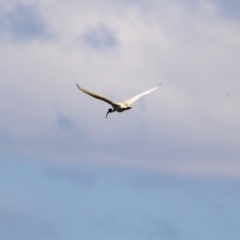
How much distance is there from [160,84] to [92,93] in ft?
30.1

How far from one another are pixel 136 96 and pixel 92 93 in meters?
6.65

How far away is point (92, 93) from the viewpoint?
116 m

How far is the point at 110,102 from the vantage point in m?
118

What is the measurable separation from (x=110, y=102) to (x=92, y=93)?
279cm

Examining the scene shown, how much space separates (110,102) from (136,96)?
4.01m

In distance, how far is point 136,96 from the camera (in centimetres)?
12100

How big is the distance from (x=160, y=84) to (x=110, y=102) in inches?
264

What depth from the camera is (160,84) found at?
401 ft
